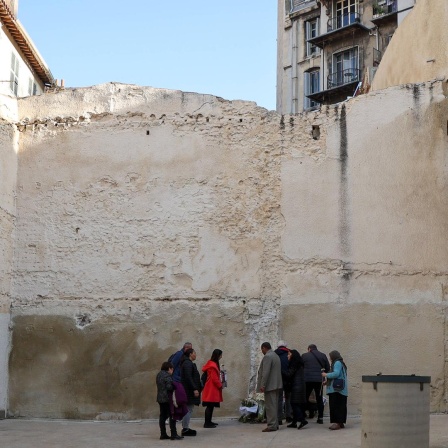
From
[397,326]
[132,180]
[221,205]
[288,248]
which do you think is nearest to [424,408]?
[397,326]

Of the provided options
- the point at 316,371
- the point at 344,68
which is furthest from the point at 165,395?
the point at 344,68

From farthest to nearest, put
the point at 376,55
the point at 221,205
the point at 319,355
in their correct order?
1. the point at 376,55
2. the point at 221,205
3. the point at 319,355

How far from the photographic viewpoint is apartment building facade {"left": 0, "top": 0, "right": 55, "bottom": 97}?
2105 cm

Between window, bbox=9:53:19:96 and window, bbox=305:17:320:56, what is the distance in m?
25.0

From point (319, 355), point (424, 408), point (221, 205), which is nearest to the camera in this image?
point (424, 408)

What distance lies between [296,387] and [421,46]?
24.3ft

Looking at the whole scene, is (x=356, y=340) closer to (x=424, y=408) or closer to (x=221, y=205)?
(x=221, y=205)

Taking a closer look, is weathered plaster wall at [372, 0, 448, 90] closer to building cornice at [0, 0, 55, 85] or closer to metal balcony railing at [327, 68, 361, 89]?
building cornice at [0, 0, 55, 85]

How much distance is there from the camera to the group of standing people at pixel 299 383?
11867 mm

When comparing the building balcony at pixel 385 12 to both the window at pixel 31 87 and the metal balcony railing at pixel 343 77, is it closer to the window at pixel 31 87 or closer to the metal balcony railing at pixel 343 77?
the metal balcony railing at pixel 343 77

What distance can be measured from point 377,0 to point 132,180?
31.3 meters

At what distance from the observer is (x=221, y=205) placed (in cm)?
1449

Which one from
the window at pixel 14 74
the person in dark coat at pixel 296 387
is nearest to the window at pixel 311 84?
the window at pixel 14 74

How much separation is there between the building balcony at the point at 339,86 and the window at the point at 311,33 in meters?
2.29
